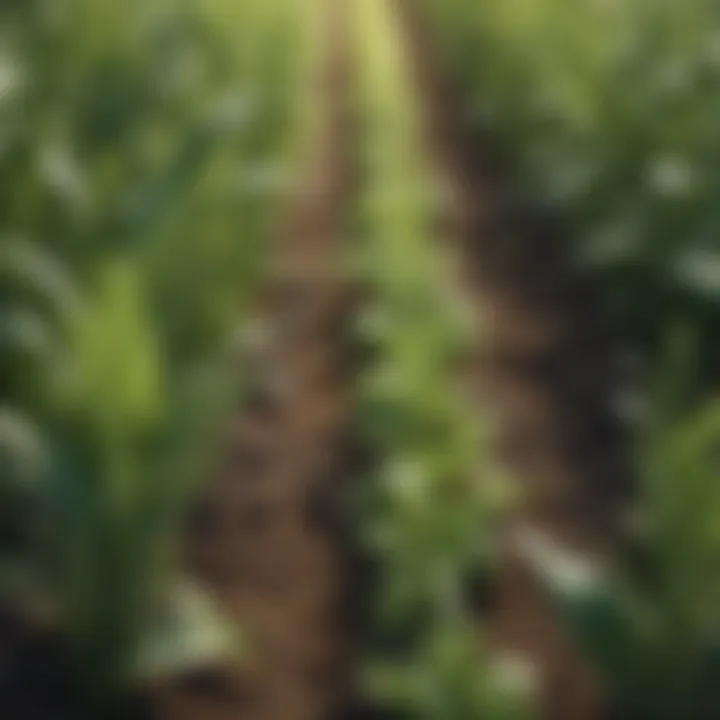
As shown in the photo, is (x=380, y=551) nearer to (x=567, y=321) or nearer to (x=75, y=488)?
(x=75, y=488)

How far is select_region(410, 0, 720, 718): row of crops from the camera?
5.95 feet

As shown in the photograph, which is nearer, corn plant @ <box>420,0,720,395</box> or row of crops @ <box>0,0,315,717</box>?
row of crops @ <box>0,0,315,717</box>

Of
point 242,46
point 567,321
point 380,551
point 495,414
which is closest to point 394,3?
point 242,46

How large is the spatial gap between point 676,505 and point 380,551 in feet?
1.94

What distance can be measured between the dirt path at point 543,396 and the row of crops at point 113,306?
0.52 m

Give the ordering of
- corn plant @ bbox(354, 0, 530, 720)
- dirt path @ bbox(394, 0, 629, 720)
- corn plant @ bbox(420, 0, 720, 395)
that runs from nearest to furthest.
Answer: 1. corn plant @ bbox(354, 0, 530, 720)
2. dirt path @ bbox(394, 0, 629, 720)
3. corn plant @ bbox(420, 0, 720, 395)

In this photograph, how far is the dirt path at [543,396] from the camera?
224 centimetres

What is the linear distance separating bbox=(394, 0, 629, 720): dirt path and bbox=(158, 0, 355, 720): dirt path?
0.94 ft

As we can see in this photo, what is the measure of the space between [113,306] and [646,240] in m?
1.63

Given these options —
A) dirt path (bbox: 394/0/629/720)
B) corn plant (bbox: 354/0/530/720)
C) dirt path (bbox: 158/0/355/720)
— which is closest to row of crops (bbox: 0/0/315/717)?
dirt path (bbox: 158/0/355/720)

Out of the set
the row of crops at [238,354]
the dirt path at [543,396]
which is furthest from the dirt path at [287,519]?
the dirt path at [543,396]

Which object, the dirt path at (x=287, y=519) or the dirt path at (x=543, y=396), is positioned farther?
the dirt path at (x=543, y=396)

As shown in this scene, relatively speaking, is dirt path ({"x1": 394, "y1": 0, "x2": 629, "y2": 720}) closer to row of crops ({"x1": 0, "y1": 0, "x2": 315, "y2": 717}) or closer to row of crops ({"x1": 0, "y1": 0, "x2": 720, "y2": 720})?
row of crops ({"x1": 0, "y1": 0, "x2": 720, "y2": 720})

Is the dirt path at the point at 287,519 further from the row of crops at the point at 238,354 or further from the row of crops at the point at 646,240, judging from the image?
the row of crops at the point at 646,240
